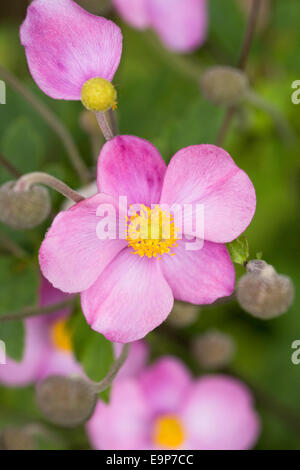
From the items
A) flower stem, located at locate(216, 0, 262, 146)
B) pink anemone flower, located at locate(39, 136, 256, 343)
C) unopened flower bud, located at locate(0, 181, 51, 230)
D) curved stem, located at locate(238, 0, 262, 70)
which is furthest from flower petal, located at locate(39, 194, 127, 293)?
curved stem, located at locate(238, 0, 262, 70)

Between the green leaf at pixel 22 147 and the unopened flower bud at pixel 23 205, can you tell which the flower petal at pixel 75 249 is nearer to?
the unopened flower bud at pixel 23 205

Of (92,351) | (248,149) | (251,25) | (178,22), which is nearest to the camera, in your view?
(92,351)

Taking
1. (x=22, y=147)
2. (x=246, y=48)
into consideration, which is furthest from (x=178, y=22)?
(x=22, y=147)

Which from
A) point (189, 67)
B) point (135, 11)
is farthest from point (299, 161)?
point (135, 11)

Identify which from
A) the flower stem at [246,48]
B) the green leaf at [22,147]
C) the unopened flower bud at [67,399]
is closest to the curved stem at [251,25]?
the flower stem at [246,48]

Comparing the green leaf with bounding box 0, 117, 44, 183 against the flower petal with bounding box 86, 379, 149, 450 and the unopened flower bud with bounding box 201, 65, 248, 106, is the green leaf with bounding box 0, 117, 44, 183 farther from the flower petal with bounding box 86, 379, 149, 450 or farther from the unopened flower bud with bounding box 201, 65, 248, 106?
the flower petal with bounding box 86, 379, 149, 450

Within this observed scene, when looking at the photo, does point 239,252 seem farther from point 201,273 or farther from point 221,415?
point 221,415

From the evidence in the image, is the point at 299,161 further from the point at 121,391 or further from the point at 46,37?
the point at 46,37
